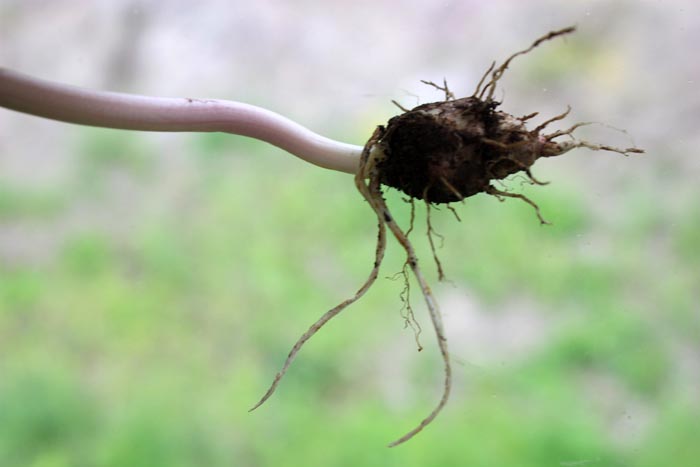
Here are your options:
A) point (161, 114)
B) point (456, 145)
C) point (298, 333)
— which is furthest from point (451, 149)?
point (298, 333)

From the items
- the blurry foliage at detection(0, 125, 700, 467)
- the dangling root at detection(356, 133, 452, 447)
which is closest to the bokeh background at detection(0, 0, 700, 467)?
the blurry foliage at detection(0, 125, 700, 467)

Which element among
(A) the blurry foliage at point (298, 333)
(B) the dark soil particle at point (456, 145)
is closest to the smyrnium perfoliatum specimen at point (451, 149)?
(B) the dark soil particle at point (456, 145)

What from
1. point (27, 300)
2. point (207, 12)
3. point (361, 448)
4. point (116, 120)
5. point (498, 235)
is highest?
point (207, 12)

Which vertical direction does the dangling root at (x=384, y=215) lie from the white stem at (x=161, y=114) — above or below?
below

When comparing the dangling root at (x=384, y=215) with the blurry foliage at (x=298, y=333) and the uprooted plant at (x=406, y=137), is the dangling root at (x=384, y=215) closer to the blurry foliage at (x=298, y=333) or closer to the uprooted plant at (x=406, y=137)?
the uprooted plant at (x=406, y=137)

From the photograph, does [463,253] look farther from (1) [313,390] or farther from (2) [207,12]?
(2) [207,12]

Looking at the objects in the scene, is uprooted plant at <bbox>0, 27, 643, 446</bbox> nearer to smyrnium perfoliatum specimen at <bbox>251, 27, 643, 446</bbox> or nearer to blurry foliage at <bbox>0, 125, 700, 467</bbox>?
smyrnium perfoliatum specimen at <bbox>251, 27, 643, 446</bbox>

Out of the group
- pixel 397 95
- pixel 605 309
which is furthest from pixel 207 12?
pixel 605 309
